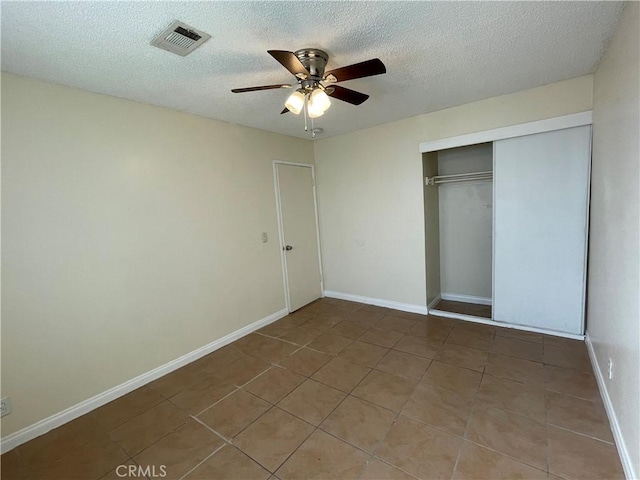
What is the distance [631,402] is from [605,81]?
212 centimetres

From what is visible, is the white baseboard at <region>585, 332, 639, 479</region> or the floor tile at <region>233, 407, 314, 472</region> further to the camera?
the floor tile at <region>233, 407, 314, 472</region>

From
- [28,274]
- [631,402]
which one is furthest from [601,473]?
[28,274]

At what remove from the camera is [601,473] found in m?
1.50

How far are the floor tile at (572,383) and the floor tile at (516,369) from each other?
0.06 metres

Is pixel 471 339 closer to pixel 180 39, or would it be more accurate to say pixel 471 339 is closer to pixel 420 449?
pixel 420 449

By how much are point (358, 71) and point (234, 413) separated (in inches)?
97.4

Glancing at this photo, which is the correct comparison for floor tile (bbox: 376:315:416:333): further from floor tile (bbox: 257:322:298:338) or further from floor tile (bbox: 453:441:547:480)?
floor tile (bbox: 453:441:547:480)

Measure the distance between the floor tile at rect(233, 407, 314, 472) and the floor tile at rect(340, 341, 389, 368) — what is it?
886 mm

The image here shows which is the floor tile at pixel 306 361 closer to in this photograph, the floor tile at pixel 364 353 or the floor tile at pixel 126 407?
the floor tile at pixel 364 353

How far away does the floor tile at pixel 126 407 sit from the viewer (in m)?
2.13

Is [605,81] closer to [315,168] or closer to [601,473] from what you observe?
[601,473]

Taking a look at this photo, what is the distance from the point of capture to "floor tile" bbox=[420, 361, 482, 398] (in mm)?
2221

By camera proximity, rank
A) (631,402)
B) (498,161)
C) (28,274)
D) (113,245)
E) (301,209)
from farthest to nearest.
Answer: (301,209)
(498,161)
(113,245)
(28,274)
(631,402)

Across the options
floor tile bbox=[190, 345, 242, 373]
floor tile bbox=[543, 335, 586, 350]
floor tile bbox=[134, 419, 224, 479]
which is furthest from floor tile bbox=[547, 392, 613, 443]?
floor tile bbox=[190, 345, 242, 373]
